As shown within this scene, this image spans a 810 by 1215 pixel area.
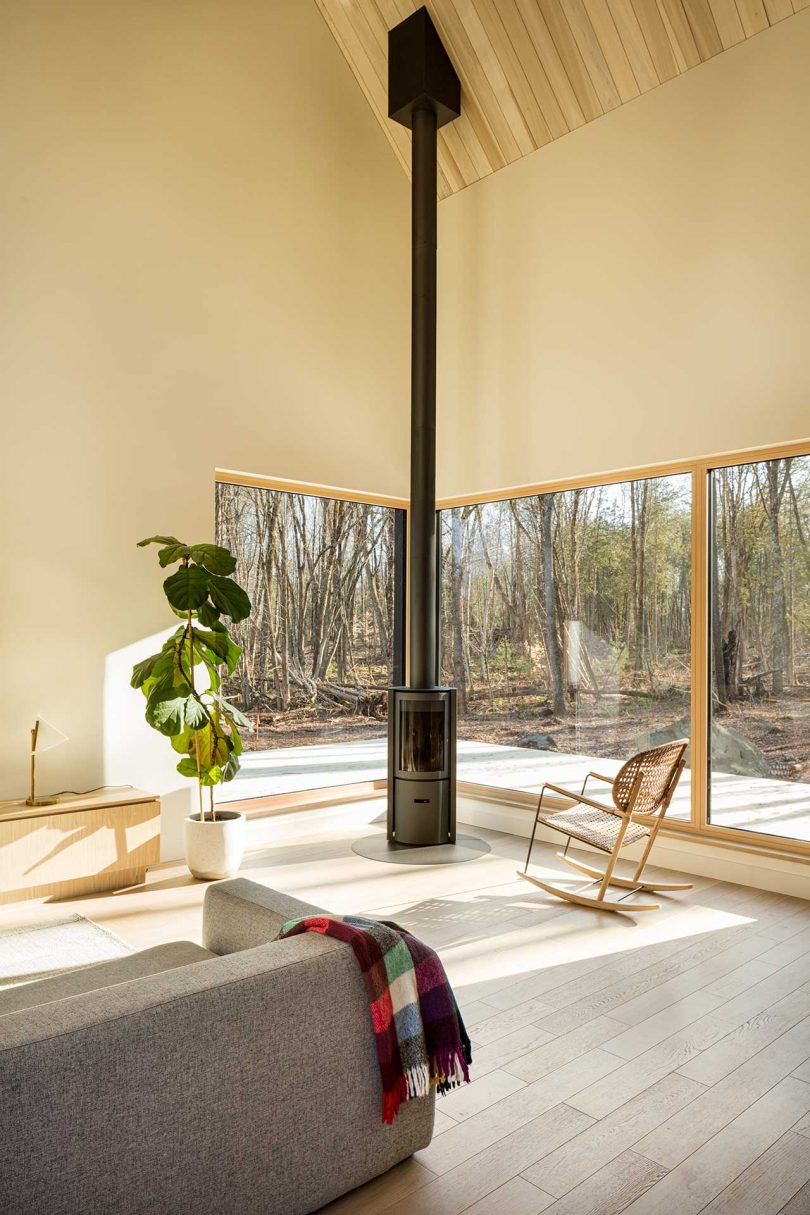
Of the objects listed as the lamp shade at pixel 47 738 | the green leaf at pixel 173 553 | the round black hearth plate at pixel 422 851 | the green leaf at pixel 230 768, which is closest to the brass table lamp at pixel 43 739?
the lamp shade at pixel 47 738

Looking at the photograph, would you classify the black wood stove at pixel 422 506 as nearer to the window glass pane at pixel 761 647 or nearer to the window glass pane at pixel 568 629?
the window glass pane at pixel 568 629

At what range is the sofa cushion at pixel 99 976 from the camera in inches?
87.6

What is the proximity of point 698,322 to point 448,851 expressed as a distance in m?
3.31

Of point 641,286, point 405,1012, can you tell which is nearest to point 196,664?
point 405,1012

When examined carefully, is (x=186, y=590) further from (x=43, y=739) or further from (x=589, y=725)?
(x=589, y=725)

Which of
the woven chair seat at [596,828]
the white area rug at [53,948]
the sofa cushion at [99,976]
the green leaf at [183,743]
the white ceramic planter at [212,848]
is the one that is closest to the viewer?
the sofa cushion at [99,976]

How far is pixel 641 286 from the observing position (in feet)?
16.1

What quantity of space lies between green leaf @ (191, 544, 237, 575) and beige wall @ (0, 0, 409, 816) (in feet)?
1.70

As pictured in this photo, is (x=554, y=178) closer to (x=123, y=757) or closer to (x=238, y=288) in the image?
(x=238, y=288)

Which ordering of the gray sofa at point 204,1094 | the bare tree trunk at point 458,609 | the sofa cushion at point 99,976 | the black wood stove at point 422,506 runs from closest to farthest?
the gray sofa at point 204,1094 < the sofa cushion at point 99,976 < the black wood stove at point 422,506 < the bare tree trunk at point 458,609

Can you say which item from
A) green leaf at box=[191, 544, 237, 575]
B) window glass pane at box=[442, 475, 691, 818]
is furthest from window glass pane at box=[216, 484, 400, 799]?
green leaf at box=[191, 544, 237, 575]

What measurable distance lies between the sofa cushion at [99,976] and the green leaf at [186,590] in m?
1.99

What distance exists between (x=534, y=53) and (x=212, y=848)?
4968mm

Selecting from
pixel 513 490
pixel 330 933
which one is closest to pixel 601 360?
pixel 513 490
